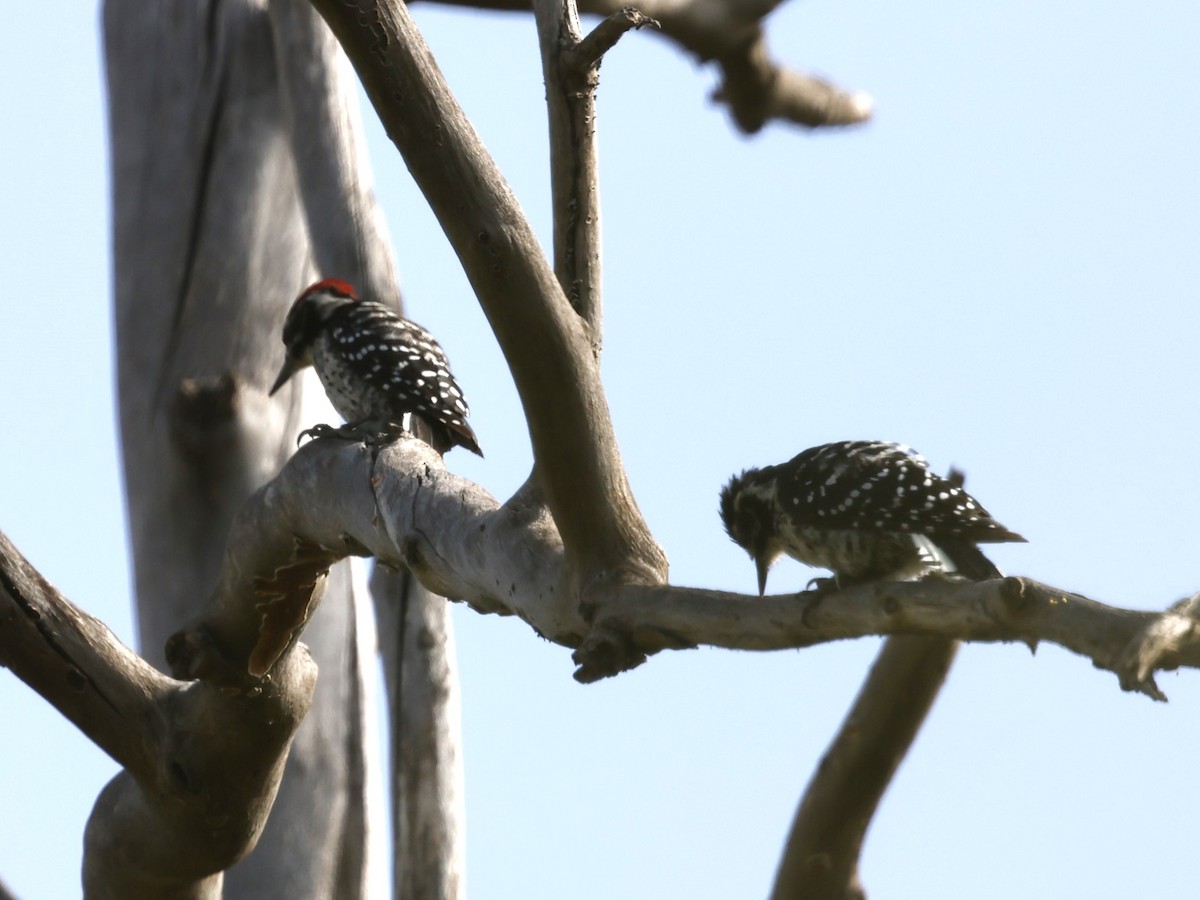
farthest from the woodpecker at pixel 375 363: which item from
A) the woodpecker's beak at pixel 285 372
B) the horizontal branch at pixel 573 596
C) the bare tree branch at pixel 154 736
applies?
the bare tree branch at pixel 154 736

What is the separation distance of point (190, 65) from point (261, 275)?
0.78m

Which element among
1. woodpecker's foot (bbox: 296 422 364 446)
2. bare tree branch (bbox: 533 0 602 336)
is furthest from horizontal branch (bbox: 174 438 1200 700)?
bare tree branch (bbox: 533 0 602 336)

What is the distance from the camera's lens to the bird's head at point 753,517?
3.36 metres

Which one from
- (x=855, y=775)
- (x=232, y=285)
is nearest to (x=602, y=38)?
(x=232, y=285)

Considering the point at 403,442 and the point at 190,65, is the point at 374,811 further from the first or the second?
the point at 190,65

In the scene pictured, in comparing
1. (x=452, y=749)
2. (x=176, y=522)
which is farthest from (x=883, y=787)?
(x=176, y=522)

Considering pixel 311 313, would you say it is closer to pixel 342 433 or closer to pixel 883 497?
pixel 342 433

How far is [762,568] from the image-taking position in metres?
3.50

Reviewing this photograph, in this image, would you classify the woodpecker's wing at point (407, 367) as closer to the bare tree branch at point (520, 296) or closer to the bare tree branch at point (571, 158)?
the bare tree branch at point (571, 158)

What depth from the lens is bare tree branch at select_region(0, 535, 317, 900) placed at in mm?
3342

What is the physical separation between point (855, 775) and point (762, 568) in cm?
218

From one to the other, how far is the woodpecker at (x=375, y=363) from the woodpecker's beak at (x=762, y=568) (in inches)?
35.9

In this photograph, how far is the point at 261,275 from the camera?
485cm

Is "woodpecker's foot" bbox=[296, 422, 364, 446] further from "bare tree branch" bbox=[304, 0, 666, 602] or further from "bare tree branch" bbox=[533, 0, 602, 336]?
"bare tree branch" bbox=[304, 0, 666, 602]
